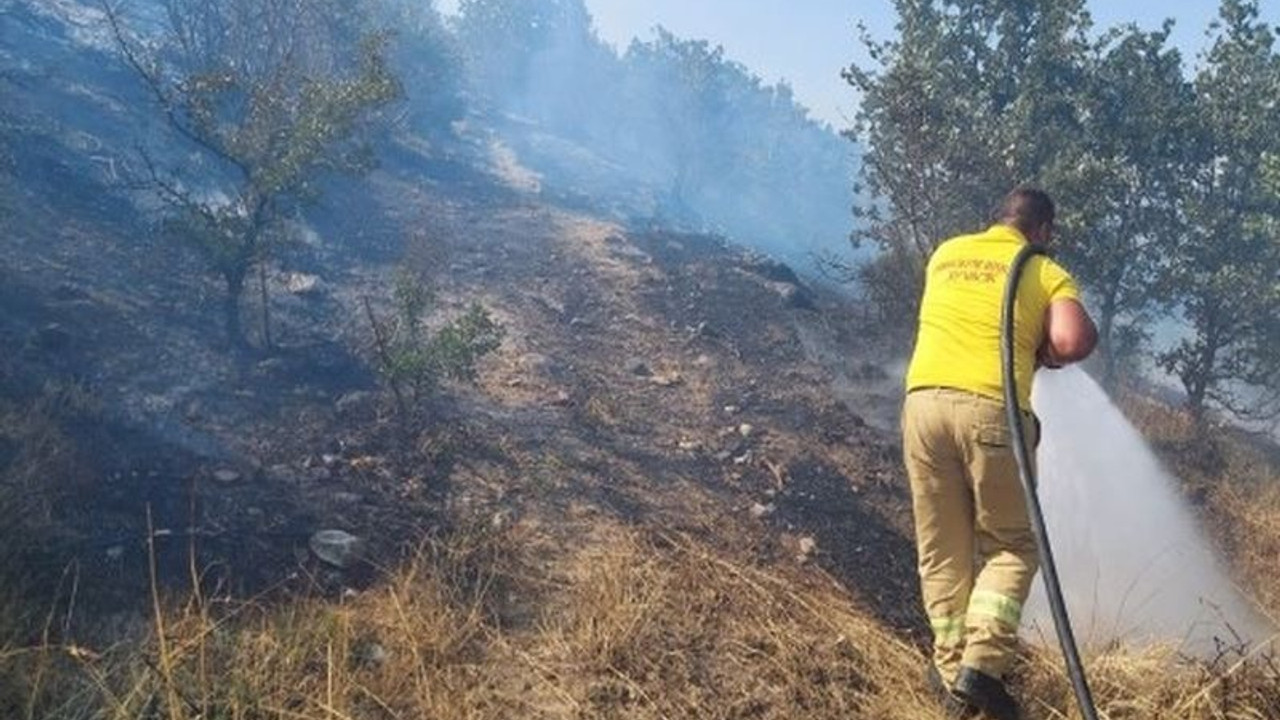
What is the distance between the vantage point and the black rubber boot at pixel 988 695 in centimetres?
263

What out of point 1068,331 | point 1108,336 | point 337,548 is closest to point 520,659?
point 337,548

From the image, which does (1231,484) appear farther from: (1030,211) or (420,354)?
(420,354)

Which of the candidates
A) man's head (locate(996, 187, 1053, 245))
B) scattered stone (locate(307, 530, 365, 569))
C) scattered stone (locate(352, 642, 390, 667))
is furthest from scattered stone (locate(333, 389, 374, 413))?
man's head (locate(996, 187, 1053, 245))

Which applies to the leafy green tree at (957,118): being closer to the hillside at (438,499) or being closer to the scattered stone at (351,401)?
the hillside at (438,499)

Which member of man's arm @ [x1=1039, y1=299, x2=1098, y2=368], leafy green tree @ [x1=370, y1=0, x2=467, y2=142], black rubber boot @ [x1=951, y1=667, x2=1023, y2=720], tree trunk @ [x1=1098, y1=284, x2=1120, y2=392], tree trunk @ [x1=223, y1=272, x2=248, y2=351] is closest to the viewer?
black rubber boot @ [x1=951, y1=667, x2=1023, y2=720]

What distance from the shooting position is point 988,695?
8.61ft

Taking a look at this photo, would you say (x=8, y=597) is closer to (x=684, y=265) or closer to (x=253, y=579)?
(x=253, y=579)

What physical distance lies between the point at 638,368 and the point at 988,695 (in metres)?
7.48

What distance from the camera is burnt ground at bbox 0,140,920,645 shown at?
4969 millimetres

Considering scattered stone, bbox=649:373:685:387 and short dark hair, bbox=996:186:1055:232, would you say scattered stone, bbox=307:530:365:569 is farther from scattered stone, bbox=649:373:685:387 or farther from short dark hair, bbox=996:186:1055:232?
scattered stone, bbox=649:373:685:387

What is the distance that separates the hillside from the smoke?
832mm

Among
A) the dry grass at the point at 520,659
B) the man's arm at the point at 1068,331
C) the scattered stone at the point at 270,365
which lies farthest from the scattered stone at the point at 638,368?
the man's arm at the point at 1068,331

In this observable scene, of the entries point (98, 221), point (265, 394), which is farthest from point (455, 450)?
point (98, 221)

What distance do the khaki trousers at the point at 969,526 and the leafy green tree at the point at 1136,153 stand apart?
8943 mm
